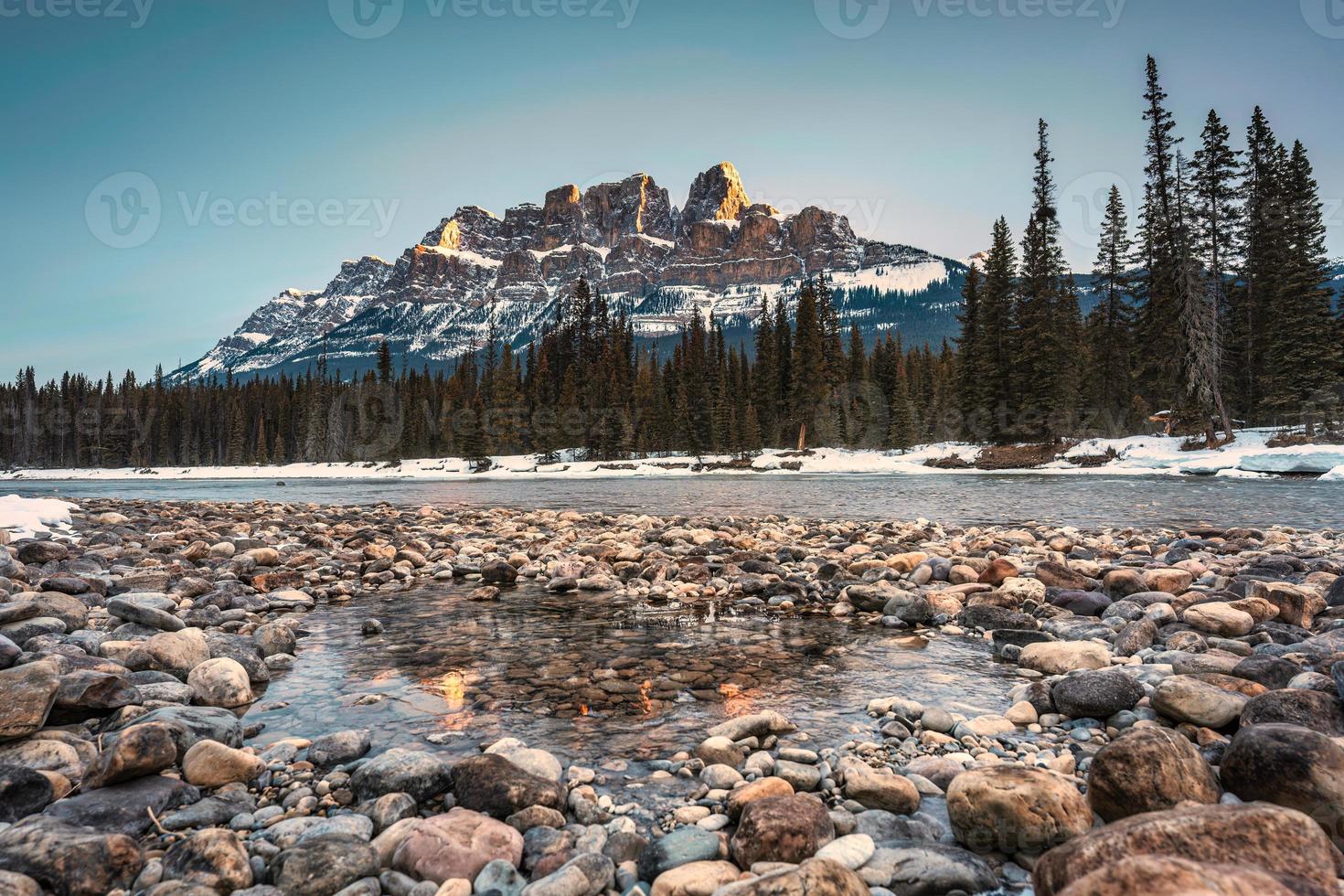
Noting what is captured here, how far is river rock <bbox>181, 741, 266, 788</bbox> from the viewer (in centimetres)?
323

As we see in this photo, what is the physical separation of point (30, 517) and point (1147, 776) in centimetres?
1550

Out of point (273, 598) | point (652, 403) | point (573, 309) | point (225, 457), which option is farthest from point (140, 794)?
point (225, 457)

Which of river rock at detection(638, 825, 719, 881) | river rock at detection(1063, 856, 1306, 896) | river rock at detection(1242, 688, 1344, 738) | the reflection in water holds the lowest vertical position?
the reflection in water

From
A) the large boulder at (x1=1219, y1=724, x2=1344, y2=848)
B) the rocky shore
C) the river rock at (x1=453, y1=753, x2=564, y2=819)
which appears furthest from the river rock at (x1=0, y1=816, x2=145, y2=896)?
the large boulder at (x1=1219, y1=724, x2=1344, y2=848)

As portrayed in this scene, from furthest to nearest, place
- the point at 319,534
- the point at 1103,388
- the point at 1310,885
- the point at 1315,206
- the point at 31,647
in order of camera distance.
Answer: the point at 1103,388
the point at 1315,206
the point at 319,534
the point at 31,647
the point at 1310,885

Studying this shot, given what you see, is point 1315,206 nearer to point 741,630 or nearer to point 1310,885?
point 741,630

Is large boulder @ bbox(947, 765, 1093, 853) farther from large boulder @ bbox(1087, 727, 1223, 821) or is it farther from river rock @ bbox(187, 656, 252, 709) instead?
river rock @ bbox(187, 656, 252, 709)

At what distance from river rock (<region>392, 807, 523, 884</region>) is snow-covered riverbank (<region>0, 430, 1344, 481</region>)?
28649mm

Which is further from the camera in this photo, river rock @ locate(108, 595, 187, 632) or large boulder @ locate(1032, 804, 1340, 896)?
river rock @ locate(108, 595, 187, 632)

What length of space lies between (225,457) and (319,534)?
349 feet

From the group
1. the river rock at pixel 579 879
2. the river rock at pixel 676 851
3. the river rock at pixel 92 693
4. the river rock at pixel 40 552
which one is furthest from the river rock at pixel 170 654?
the river rock at pixel 40 552

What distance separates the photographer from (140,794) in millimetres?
2971

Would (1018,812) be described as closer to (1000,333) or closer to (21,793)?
(21,793)

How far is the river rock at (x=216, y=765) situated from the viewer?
323 centimetres
